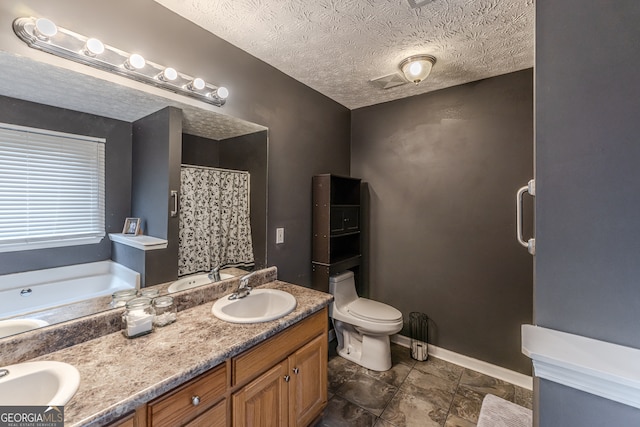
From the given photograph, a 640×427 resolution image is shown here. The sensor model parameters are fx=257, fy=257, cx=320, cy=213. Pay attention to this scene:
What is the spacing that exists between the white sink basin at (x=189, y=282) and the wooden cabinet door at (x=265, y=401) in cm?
65

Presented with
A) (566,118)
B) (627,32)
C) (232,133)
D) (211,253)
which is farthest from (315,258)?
(627,32)

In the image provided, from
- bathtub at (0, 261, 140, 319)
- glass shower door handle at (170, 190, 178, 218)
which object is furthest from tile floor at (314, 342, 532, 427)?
glass shower door handle at (170, 190, 178, 218)

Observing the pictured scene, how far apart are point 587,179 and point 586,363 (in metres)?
0.51

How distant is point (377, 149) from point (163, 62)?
1.94 meters

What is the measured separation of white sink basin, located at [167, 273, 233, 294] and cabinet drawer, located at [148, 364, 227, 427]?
60 centimetres

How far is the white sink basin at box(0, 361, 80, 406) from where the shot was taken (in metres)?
0.78

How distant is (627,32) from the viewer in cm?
69

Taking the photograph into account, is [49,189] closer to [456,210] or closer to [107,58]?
[107,58]

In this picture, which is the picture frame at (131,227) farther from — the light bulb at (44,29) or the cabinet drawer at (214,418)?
the cabinet drawer at (214,418)

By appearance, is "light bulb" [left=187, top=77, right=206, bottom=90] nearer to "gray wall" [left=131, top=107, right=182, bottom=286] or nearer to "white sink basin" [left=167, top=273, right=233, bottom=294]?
"gray wall" [left=131, top=107, right=182, bottom=286]

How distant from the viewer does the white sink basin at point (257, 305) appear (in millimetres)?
1367

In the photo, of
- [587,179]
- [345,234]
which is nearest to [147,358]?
[587,179]

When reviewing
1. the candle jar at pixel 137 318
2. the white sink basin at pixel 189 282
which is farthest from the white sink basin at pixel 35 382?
the white sink basin at pixel 189 282

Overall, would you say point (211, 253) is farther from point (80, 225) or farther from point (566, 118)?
point (566, 118)
